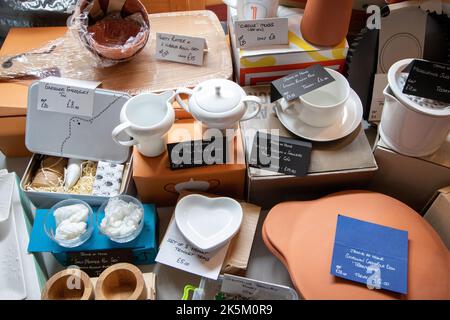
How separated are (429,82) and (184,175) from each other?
0.53m

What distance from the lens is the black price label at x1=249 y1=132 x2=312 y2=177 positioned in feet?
2.80

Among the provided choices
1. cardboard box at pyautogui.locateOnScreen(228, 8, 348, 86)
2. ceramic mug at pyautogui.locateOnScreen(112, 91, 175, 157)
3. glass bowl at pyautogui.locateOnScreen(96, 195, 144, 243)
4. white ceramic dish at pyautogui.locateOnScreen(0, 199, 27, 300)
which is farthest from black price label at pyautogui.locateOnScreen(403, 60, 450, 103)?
white ceramic dish at pyautogui.locateOnScreen(0, 199, 27, 300)

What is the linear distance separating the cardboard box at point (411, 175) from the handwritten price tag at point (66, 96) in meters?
0.68

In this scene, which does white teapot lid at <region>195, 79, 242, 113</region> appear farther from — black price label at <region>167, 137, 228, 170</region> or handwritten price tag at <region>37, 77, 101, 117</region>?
handwritten price tag at <region>37, 77, 101, 117</region>

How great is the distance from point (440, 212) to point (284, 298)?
0.40m

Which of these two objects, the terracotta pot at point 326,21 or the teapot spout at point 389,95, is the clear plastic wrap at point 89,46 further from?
the teapot spout at point 389,95

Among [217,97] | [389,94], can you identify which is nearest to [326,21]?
[389,94]

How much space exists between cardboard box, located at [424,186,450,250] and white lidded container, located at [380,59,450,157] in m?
0.10

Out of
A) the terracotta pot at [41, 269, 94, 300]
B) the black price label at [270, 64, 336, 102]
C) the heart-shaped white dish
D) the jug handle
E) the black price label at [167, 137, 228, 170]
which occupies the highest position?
the jug handle

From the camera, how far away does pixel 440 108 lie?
0.77 meters

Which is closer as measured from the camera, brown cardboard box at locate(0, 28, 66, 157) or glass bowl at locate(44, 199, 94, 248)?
glass bowl at locate(44, 199, 94, 248)

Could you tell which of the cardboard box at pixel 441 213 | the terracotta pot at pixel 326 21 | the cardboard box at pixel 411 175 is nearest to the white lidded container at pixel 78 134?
the terracotta pot at pixel 326 21

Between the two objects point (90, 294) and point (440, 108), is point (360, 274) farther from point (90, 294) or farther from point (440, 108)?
point (90, 294)

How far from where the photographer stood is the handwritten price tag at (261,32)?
95 centimetres
